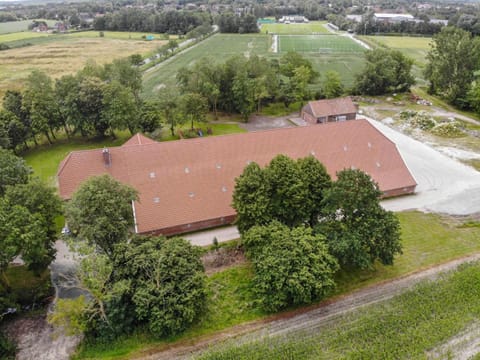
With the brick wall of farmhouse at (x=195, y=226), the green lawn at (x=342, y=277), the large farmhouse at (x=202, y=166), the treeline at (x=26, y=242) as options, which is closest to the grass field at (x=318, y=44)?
the large farmhouse at (x=202, y=166)

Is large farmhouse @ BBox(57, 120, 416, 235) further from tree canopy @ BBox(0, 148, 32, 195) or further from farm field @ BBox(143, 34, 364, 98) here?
farm field @ BBox(143, 34, 364, 98)

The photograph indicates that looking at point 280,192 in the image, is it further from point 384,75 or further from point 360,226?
point 384,75

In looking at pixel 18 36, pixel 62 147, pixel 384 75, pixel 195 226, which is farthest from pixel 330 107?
pixel 18 36

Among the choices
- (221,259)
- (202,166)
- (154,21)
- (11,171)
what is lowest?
(221,259)

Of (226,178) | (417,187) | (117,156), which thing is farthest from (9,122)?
(417,187)

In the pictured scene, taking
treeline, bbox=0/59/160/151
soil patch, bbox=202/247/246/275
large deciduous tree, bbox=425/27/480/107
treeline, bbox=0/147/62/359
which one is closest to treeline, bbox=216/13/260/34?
large deciduous tree, bbox=425/27/480/107

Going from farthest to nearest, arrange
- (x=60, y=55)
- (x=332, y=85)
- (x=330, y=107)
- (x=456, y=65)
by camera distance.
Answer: (x=60, y=55), (x=456, y=65), (x=332, y=85), (x=330, y=107)

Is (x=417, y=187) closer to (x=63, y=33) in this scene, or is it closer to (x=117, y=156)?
(x=117, y=156)
